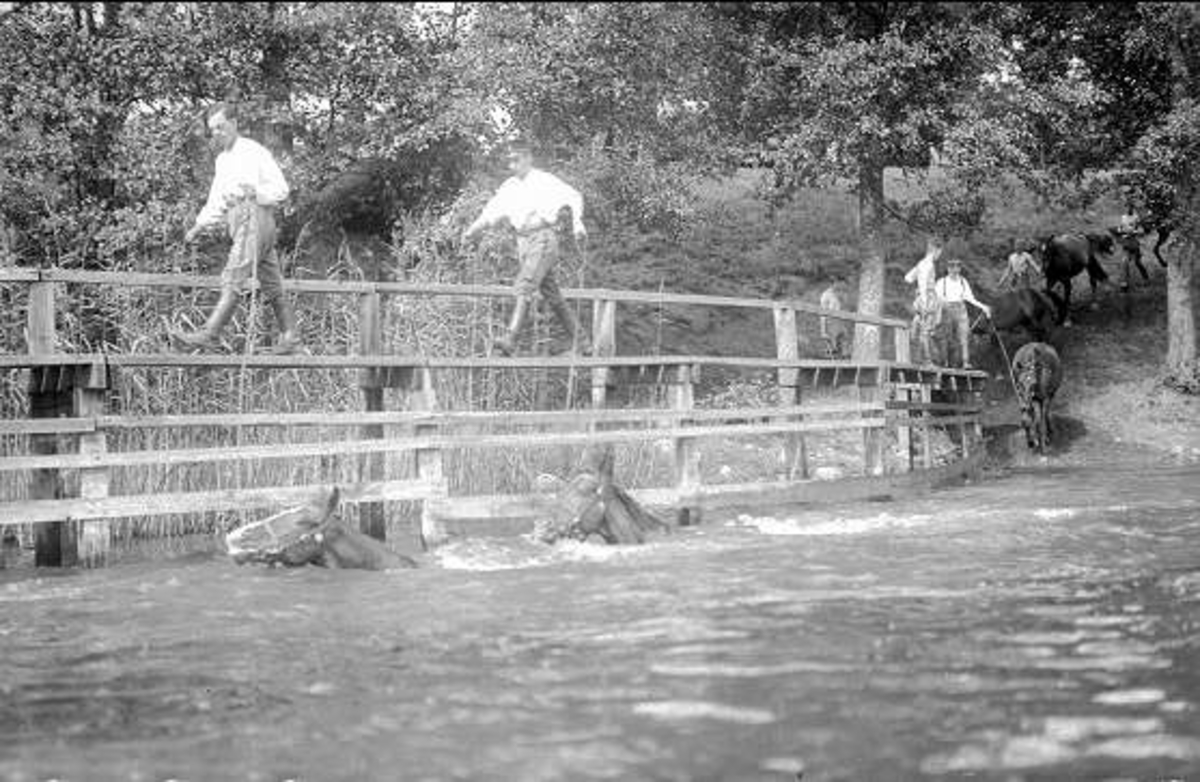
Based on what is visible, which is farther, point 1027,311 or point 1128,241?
point 1128,241

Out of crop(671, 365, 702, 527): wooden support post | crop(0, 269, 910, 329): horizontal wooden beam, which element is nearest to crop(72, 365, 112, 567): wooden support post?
crop(0, 269, 910, 329): horizontal wooden beam

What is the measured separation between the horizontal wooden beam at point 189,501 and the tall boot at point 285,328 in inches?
39.2

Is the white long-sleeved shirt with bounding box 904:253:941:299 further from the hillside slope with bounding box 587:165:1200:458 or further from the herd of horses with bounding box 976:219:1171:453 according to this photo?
the hillside slope with bounding box 587:165:1200:458

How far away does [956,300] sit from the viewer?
22.9 metres

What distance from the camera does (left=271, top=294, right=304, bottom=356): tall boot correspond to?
10.4 m

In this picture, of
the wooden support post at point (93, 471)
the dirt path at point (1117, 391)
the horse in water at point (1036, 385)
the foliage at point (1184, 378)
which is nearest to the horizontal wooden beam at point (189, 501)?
the wooden support post at point (93, 471)

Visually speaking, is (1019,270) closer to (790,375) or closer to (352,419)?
(790,375)

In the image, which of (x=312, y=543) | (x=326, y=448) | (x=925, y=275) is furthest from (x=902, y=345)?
(x=312, y=543)

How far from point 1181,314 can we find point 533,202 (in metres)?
17.5

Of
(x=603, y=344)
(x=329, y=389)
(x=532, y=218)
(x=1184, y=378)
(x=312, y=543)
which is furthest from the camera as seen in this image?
(x=1184, y=378)

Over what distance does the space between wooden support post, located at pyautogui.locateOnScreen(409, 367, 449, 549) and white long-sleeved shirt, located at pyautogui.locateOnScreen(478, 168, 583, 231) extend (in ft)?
5.15

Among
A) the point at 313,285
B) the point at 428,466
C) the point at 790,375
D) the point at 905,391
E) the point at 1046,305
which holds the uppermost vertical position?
the point at 1046,305

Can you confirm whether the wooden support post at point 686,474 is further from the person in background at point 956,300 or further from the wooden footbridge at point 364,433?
→ the person in background at point 956,300

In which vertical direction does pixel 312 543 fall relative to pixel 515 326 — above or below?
below
